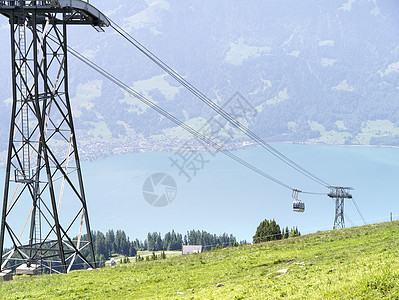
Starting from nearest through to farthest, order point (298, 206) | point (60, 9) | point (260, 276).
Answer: point (260, 276) < point (60, 9) < point (298, 206)

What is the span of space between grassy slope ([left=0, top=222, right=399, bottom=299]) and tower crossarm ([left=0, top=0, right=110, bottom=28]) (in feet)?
52.3

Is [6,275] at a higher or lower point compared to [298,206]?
lower

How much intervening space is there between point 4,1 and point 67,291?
705 inches

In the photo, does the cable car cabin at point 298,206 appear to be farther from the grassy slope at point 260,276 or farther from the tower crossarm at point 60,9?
the tower crossarm at point 60,9

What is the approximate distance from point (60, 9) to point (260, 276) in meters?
20.1

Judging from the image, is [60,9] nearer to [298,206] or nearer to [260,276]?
[260,276]

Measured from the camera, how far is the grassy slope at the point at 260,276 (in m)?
13.5

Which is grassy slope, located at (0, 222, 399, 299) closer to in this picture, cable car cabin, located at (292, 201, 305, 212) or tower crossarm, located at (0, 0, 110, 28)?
tower crossarm, located at (0, 0, 110, 28)

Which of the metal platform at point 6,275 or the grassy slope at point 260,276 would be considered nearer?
the grassy slope at point 260,276

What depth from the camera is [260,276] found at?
19.2m

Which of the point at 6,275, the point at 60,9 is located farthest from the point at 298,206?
the point at 60,9

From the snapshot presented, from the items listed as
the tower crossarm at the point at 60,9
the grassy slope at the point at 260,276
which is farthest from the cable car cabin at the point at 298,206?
the tower crossarm at the point at 60,9

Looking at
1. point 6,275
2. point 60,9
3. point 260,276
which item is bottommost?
point 6,275

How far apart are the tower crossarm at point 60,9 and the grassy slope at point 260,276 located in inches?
627
